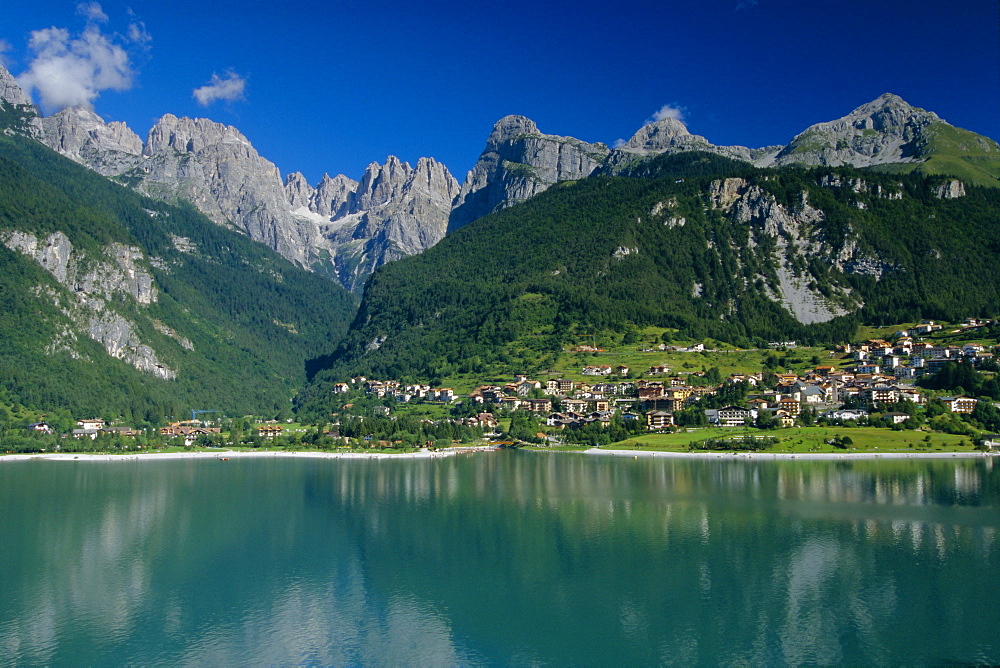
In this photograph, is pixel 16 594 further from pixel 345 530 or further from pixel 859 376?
pixel 859 376

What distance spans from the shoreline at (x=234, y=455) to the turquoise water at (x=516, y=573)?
3723 cm

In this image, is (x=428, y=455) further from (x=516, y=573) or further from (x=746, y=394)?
(x=516, y=573)

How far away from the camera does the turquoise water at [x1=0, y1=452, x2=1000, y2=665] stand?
3519 cm

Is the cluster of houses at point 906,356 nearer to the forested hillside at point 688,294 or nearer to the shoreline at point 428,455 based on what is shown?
the forested hillside at point 688,294

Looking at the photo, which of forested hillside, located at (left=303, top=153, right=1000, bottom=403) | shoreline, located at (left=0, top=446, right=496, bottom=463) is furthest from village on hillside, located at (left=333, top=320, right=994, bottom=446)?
shoreline, located at (left=0, top=446, right=496, bottom=463)

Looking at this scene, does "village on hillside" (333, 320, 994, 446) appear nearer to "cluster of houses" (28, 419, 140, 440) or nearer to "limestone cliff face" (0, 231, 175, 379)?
"cluster of houses" (28, 419, 140, 440)

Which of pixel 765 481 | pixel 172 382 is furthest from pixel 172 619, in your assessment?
pixel 172 382

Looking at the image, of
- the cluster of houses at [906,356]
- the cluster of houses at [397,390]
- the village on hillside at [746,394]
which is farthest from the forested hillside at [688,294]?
the village on hillside at [746,394]

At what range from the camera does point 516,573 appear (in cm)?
4569

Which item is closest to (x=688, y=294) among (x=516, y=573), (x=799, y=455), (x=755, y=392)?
(x=755, y=392)

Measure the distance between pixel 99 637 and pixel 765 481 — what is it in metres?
57.0

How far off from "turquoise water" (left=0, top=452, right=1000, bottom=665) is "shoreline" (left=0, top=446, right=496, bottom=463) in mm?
37230

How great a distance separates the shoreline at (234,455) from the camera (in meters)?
115

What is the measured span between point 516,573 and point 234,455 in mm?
85892
